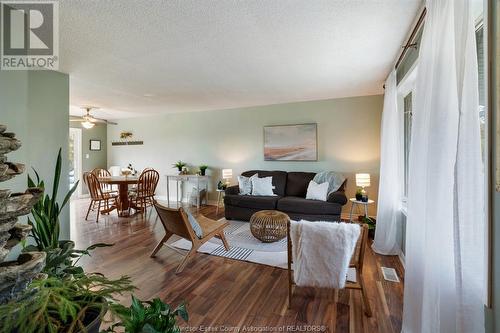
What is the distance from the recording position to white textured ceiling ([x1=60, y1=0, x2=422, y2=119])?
1.73 meters

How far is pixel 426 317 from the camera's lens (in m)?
1.25

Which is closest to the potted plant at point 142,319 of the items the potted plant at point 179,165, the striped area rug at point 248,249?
the striped area rug at point 248,249

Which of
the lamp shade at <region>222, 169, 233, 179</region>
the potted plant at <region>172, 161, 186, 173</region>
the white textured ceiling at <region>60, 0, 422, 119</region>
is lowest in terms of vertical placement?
the lamp shade at <region>222, 169, 233, 179</region>

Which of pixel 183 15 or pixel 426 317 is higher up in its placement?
pixel 183 15

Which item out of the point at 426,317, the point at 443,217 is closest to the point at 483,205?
the point at 443,217

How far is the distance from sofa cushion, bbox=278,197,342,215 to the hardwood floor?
0.85m

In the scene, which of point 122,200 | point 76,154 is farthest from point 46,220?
point 76,154

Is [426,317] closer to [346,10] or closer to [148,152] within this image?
[346,10]

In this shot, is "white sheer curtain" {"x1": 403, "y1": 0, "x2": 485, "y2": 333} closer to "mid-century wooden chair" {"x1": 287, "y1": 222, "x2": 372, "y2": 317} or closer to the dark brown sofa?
"mid-century wooden chair" {"x1": 287, "y1": 222, "x2": 372, "y2": 317}

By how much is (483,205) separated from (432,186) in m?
0.24

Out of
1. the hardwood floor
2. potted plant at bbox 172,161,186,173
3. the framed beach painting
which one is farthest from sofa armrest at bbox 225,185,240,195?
potted plant at bbox 172,161,186,173

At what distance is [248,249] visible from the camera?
3.02 meters

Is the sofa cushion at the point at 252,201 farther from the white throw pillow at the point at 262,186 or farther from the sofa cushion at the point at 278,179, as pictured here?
the sofa cushion at the point at 278,179

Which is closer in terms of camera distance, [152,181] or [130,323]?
[130,323]
